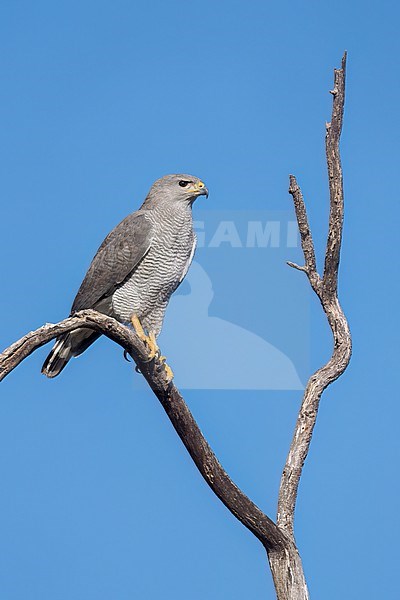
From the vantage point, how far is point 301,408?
13.9 feet

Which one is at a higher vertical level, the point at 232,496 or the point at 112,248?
the point at 112,248

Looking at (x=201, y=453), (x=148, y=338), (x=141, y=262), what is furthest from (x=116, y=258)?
(x=201, y=453)

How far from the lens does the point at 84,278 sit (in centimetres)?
457

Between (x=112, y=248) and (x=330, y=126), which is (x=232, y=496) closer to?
(x=112, y=248)

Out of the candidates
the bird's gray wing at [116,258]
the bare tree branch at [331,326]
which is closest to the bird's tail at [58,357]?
the bird's gray wing at [116,258]

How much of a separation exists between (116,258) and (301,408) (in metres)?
1.14

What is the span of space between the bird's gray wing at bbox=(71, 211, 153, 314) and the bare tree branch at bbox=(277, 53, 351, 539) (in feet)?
2.53

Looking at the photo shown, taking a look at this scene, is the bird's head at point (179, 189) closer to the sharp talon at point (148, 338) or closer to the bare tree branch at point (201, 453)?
the sharp talon at point (148, 338)

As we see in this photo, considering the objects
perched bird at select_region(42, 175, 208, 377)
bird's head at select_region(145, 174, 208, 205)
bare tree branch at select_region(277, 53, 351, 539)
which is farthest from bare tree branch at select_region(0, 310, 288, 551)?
bird's head at select_region(145, 174, 208, 205)

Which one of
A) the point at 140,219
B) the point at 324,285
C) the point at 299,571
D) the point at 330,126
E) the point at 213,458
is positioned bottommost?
the point at 299,571

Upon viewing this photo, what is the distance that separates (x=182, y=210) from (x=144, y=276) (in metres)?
0.37

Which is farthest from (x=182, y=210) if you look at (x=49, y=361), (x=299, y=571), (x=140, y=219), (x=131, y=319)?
(x=299, y=571)

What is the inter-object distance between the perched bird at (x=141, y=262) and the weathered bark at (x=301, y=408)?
0.37 m

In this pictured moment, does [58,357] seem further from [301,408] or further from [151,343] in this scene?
[301,408]
